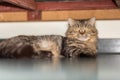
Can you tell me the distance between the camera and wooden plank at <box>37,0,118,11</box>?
325 centimetres

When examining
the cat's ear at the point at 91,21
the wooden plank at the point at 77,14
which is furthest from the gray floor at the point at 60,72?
the wooden plank at the point at 77,14

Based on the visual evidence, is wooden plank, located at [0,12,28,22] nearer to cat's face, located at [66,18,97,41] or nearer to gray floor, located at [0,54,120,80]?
cat's face, located at [66,18,97,41]

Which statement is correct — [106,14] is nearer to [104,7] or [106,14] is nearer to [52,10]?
[104,7]

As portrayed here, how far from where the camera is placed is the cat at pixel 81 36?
9.84 feet

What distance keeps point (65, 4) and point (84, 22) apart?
34 cm

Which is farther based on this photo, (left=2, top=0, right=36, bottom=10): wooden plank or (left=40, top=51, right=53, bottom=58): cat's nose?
(left=40, top=51, right=53, bottom=58): cat's nose

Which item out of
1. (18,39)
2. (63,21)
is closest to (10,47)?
(18,39)

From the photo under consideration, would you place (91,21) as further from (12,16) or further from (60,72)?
(60,72)

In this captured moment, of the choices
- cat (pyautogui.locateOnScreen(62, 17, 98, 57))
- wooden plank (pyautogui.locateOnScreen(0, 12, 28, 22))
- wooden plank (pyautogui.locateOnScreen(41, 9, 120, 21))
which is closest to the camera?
cat (pyautogui.locateOnScreen(62, 17, 98, 57))

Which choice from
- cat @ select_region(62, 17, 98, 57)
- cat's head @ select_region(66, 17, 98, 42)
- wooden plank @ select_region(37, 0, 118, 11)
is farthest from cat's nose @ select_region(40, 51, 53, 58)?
wooden plank @ select_region(37, 0, 118, 11)

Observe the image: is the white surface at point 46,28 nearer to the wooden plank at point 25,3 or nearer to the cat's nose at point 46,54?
the wooden plank at point 25,3

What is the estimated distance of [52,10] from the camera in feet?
10.8

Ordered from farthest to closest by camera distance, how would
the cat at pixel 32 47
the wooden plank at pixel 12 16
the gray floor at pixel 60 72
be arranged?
the wooden plank at pixel 12 16 < the cat at pixel 32 47 < the gray floor at pixel 60 72

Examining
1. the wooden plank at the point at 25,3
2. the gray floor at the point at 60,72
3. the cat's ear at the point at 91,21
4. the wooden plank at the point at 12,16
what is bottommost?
the gray floor at the point at 60,72
